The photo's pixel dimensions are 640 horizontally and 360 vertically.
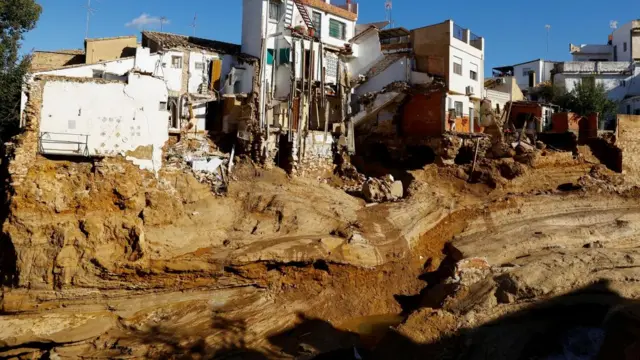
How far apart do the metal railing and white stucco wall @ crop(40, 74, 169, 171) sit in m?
0.03

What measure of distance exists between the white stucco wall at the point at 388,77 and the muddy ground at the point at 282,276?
10.6m

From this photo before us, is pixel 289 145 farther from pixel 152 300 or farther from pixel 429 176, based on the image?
pixel 152 300

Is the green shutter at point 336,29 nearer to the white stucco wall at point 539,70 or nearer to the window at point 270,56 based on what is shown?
the window at point 270,56

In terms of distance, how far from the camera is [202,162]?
20172mm

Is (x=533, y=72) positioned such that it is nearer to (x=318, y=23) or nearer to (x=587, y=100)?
(x=587, y=100)

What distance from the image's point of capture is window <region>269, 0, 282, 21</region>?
2616 centimetres

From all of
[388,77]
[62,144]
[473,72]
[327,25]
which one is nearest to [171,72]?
[62,144]

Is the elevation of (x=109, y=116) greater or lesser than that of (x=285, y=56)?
lesser

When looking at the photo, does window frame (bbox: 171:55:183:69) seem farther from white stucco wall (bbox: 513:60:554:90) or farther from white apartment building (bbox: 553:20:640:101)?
white stucco wall (bbox: 513:60:554:90)

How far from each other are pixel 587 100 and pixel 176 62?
2738cm

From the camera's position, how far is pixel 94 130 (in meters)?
16.6

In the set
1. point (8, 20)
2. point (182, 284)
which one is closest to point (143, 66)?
point (8, 20)

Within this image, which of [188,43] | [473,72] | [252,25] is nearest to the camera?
[188,43]

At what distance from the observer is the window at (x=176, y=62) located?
24.3 m
